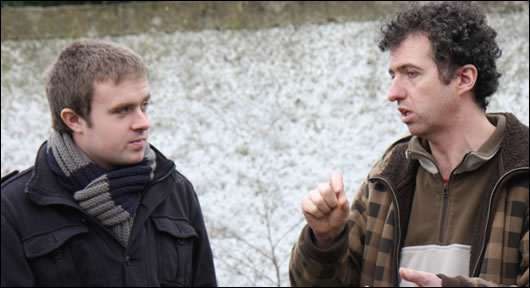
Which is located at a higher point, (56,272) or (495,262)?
(495,262)

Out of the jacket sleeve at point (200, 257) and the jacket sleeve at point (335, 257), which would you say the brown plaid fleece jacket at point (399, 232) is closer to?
the jacket sleeve at point (335, 257)

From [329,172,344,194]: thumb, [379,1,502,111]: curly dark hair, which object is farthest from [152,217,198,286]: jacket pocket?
[379,1,502,111]: curly dark hair

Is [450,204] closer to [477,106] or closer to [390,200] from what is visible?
[390,200]

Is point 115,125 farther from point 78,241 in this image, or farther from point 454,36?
point 454,36

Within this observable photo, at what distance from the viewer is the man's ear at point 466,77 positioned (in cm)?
246

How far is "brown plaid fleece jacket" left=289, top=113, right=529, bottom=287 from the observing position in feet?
7.02

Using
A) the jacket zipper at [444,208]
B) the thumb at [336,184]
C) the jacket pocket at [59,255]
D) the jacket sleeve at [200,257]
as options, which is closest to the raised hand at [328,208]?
the thumb at [336,184]

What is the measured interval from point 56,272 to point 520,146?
1.55m

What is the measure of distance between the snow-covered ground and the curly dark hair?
78.7 inches

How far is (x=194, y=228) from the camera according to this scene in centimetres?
250

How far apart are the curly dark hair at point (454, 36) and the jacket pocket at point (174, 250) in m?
1.03

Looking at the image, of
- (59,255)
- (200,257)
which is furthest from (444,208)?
(59,255)

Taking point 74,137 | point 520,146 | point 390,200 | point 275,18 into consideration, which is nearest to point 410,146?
point 390,200

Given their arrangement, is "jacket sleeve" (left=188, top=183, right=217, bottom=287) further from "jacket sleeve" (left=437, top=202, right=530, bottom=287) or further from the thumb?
"jacket sleeve" (left=437, top=202, right=530, bottom=287)
